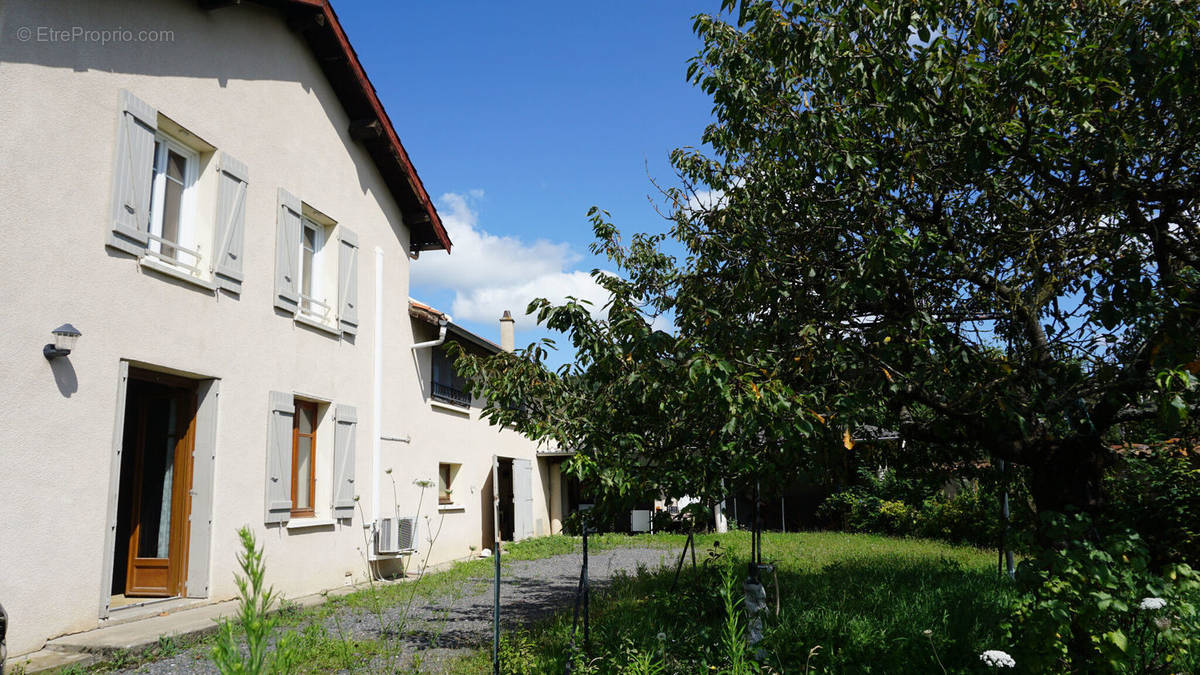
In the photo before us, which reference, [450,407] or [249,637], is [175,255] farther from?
[249,637]

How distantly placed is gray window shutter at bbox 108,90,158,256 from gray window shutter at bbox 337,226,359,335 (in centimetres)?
338

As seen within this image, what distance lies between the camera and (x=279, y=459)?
8.63m

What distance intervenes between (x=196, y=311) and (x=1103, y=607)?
7751 mm

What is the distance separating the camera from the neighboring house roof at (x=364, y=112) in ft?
31.9

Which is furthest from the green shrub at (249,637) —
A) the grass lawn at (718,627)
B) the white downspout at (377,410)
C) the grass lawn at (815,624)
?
the white downspout at (377,410)

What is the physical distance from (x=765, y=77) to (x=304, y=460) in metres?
7.57

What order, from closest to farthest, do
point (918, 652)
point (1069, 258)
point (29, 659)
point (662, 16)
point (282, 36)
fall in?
point (918, 652)
point (1069, 258)
point (29, 659)
point (662, 16)
point (282, 36)

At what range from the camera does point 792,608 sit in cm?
621

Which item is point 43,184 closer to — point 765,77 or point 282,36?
point 282,36

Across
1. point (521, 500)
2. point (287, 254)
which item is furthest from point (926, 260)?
point (521, 500)

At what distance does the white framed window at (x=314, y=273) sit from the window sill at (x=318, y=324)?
0.12m

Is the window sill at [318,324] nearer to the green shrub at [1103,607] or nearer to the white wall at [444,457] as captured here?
the white wall at [444,457]

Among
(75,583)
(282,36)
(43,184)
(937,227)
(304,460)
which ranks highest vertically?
(282,36)

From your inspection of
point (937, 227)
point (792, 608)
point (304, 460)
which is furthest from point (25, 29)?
point (792, 608)
